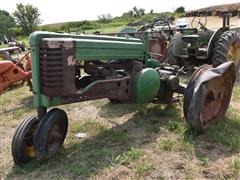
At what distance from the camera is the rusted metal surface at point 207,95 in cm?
429

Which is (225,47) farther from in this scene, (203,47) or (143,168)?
(143,168)

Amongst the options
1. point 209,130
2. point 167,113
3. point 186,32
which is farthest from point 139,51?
point 186,32

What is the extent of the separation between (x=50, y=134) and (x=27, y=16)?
205 ft

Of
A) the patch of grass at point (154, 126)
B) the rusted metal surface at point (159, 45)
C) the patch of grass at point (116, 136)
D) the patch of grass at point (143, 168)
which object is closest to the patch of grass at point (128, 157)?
the patch of grass at point (143, 168)

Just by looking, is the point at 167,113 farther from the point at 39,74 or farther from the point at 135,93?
the point at 39,74

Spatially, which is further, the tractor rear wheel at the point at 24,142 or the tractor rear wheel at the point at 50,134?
the tractor rear wheel at the point at 24,142

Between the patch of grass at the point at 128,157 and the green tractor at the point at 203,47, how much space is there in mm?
3496

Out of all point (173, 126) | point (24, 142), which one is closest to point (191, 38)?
point (173, 126)

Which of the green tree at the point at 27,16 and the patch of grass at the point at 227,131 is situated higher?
the green tree at the point at 27,16

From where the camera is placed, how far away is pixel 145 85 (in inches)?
187

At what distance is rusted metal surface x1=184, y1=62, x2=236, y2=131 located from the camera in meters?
4.29

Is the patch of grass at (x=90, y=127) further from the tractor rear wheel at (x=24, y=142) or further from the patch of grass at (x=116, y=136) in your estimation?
the tractor rear wheel at (x=24, y=142)

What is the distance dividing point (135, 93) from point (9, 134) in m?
1.93

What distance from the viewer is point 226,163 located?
12.4 ft
